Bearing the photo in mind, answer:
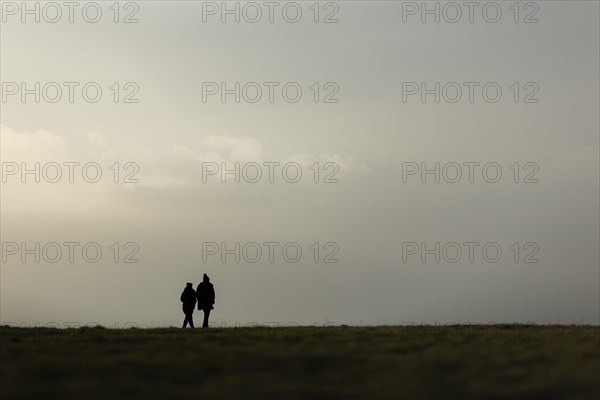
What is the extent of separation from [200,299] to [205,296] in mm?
298

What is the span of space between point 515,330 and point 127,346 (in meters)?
15.7

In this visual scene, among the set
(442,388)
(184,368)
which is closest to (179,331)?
(184,368)

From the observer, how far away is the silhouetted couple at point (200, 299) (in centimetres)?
4028

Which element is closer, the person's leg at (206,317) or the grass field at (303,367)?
the grass field at (303,367)

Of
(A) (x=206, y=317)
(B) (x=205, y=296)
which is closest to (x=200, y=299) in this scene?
(B) (x=205, y=296)

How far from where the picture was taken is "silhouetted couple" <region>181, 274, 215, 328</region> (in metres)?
40.3

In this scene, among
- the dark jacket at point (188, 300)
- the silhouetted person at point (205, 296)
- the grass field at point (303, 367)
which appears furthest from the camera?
the dark jacket at point (188, 300)

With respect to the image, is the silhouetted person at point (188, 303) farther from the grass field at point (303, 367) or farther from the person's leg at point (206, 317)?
the grass field at point (303, 367)

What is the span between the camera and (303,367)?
2245 cm

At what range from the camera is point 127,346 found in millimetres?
26125

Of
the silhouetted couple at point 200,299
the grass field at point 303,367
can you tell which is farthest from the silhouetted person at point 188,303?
the grass field at point 303,367

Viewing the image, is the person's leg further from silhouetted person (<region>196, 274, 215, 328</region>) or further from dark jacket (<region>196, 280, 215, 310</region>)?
dark jacket (<region>196, 280, 215, 310</region>)

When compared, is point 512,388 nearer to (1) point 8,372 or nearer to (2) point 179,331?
(1) point 8,372

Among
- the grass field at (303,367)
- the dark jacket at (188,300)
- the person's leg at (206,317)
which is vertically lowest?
the grass field at (303,367)
